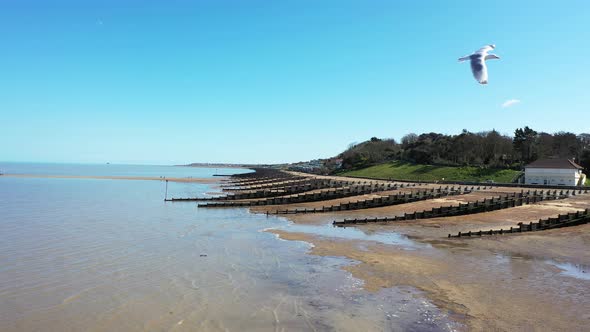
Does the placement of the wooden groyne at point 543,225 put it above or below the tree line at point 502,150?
below

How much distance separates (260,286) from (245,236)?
36.5 ft

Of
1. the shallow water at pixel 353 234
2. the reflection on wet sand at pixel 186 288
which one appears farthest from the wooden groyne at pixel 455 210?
the reflection on wet sand at pixel 186 288

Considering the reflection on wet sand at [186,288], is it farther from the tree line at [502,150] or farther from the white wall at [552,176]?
the tree line at [502,150]

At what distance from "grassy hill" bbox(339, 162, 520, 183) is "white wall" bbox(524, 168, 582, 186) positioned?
17.1ft

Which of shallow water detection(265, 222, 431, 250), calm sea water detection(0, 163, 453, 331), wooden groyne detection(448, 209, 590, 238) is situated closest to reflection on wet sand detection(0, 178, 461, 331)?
calm sea water detection(0, 163, 453, 331)

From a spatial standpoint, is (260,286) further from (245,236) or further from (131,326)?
(245,236)

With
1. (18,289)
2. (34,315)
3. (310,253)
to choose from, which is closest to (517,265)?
(310,253)

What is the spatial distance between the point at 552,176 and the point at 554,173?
63cm

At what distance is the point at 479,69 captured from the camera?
1184 centimetres

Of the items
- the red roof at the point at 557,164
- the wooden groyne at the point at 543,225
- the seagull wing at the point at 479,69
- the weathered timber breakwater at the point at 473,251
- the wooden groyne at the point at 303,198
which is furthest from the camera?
the red roof at the point at 557,164

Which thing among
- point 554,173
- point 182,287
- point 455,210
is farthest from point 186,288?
point 554,173

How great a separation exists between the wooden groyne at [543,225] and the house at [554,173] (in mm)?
45120

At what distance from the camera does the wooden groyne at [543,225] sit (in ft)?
79.9

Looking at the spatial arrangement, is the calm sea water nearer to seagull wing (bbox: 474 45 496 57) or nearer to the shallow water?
the shallow water
